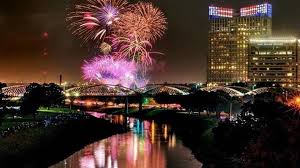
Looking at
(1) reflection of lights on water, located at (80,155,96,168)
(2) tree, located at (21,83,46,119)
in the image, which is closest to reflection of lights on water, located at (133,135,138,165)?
(1) reflection of lights on water, located at (80,155,96,168)

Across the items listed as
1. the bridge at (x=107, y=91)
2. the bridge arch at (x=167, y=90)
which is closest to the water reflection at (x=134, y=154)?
the bridge at (x=107, y=91)

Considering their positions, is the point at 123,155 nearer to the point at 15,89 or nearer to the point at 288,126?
the point at 288,126

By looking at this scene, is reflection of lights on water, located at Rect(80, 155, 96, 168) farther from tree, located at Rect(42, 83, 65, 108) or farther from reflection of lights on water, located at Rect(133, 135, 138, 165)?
tree, located at Rect(42, 83, 65, 108)

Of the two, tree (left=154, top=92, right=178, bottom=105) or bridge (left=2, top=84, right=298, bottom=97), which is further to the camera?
tree (left=154, top=92, right=178, bottom=105)

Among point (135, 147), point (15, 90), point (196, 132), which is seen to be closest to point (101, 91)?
point (15, 90)

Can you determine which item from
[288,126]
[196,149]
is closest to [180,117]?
[196,149]

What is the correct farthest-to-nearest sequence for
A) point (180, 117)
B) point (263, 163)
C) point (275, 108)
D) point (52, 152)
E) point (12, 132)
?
point (180, 117) < point (275, 108) < point (52, 152) < point (12, 132) < point (263, 163)

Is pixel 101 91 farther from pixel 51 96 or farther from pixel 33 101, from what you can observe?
pixel 33 101

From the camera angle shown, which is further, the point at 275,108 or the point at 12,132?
the point at 275,108
